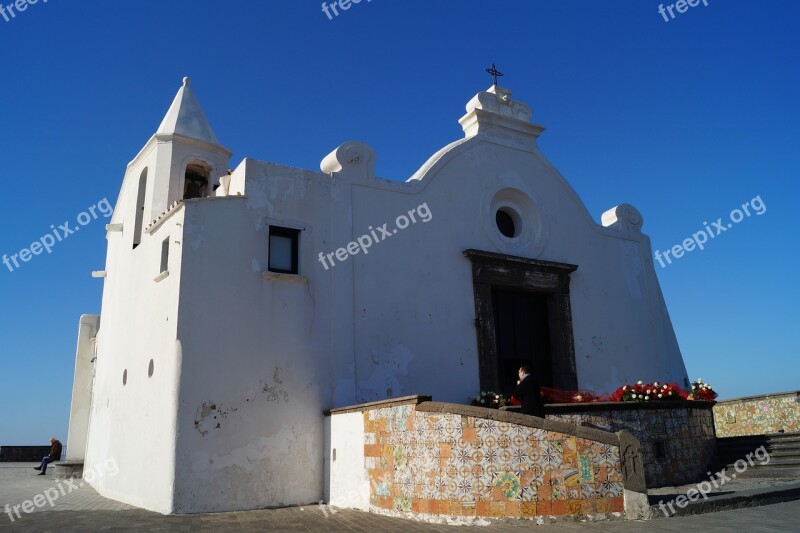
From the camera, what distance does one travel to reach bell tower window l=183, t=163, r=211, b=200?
51.5ft

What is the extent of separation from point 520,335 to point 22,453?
23.9 m

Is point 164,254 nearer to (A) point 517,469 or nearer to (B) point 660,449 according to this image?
(A) point 517,469

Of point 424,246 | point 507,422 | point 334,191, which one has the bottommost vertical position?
point 507,422

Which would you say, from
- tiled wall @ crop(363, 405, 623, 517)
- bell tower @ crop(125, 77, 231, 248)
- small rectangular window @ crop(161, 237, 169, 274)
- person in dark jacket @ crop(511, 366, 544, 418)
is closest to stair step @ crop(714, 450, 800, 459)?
person in dark jacket @ crop(511, 366, 544, 418)

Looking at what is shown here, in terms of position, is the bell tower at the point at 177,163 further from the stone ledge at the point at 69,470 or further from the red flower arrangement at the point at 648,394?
the red flower arrangement at the point at 648,394

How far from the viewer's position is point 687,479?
465 inches

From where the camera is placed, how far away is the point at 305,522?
9164 mm

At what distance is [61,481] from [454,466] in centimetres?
1374

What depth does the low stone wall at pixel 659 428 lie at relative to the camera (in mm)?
11188

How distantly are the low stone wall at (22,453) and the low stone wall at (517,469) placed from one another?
987 inches

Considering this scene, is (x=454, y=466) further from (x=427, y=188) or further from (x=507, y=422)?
(x=427, y=188)

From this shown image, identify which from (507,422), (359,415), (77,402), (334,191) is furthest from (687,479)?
(77,402)

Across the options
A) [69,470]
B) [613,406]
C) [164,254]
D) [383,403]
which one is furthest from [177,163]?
[613,406]

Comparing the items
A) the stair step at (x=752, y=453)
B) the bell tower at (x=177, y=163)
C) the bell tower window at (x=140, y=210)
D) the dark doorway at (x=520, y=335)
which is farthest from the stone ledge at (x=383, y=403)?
the stair step at (x=752, y=453)
